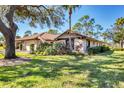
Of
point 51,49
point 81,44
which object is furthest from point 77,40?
point 51,49

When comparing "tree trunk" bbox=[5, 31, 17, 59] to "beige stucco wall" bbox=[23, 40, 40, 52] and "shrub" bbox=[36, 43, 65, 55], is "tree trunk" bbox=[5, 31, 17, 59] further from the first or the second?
"beige stucco wall" bbox=[23, 40, 40, 52]

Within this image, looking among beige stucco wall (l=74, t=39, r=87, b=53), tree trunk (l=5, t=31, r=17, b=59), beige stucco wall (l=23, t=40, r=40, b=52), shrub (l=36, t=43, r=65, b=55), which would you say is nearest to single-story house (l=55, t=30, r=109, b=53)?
beige stucco wall (l=74, t=39, r=87, b=53)

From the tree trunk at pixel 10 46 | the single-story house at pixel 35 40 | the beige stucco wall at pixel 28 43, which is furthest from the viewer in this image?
the beige stucco wall at pixel 28 43

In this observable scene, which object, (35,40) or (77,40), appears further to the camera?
(35,40)

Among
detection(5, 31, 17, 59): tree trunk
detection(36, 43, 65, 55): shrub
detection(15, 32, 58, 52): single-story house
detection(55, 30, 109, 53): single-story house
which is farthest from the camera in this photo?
detection(15, 32, 58, 52): single-story house

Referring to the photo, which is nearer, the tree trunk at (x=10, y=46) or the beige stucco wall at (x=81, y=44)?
the tree trunk at (x=10, y=46)

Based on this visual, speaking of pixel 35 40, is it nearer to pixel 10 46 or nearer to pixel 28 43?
pixel 28 43

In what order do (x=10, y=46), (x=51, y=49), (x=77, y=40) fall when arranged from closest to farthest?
1. (x=10, y=46)
2. (x=51, y=49)
3. (x=77, y=40)

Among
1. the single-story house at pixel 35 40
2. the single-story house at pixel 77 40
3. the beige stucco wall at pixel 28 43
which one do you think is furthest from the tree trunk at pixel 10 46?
the beige stucco wall at pixel 28 43

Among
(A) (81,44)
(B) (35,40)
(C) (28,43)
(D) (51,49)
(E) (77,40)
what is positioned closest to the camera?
(D) (51,49)

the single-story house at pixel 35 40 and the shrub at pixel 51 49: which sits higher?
the single-story house at pixel 35 40

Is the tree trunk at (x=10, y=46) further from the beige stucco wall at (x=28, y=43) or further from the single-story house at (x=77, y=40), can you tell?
the beige stucco wall at (x=28, y=43)

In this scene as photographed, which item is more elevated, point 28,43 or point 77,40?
point 77,40
